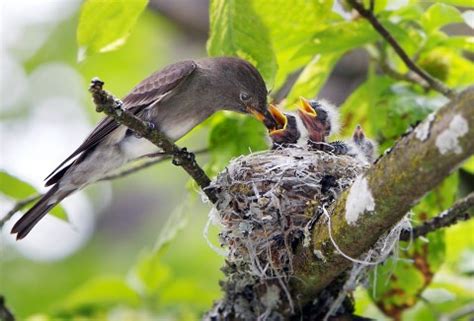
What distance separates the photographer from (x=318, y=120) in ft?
16.8

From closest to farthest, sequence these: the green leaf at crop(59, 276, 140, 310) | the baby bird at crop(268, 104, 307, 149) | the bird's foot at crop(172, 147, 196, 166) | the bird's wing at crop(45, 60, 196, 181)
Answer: the bird's foot at crop(172, 147, 196, 166) < the bird's wing at crop(45, 60, 196, 181) < the baby bird at crop(268, 104, 307, 149) < the green leaf at crop(59, 276, 140, 310)

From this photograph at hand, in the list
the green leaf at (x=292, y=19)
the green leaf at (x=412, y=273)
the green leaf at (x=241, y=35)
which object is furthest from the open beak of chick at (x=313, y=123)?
the green leaf at (x=241, y=35)

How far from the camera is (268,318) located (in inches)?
153


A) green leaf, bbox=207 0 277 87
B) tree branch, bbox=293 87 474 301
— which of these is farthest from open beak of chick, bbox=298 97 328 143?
tree branch, bbox=293 87 474 301

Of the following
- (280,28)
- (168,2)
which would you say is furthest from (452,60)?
(168,2)

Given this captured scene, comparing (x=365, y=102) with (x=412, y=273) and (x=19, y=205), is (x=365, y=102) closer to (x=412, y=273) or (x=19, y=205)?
(x=412, y=273)

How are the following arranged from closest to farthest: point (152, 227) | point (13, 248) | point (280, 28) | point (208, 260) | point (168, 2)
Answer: point (280, 28) → point (168, 2) → point (208, 260) → point (13, 248) → point (152, 227)

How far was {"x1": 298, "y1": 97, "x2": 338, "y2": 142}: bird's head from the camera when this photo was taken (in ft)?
16.5

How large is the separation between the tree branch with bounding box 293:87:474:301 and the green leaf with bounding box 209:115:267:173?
1.19 metres

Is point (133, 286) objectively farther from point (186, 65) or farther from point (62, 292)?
point (62, 292)

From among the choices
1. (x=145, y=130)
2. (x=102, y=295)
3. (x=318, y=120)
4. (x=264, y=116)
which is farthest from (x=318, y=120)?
(x=145, y=130)

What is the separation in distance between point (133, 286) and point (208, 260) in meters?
3.13

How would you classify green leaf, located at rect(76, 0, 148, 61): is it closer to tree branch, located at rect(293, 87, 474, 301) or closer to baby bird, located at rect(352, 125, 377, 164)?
tree branch, located at rect(293, 87, 474, 301)

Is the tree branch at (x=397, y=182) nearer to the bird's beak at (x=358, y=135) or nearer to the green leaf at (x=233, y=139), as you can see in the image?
the green leaf at (x=233, y=139)
